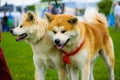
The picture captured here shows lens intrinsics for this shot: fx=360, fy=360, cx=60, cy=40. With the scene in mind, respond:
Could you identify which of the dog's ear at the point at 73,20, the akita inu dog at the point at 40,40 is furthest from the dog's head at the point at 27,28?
the dog's ear at the point at 73,20

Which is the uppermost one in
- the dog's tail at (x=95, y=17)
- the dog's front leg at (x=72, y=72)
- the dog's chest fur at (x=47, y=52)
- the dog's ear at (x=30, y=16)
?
the dog's ear at (x=30, y=16)

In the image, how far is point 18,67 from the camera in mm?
9430

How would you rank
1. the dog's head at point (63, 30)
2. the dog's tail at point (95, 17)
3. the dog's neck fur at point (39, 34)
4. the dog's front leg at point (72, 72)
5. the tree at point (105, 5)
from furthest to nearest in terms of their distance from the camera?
the tree at point (105, 5) → the dog's tail at point (95, 17) → the dog's front leg at point (72, 72) → the dog's neck fur at point (39, 34) → the dog's head at point (63, 30)

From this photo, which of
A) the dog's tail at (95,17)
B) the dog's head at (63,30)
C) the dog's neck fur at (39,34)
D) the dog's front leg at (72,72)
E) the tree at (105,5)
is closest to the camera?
the dog's head at (63,30)

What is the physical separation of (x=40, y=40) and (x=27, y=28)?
275 millimetres

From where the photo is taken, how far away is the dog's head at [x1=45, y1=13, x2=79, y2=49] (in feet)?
17.2

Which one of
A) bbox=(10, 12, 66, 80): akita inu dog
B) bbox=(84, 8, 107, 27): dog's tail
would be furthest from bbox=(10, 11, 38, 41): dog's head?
bbox=(84, 8, 107, 27): dog's tail

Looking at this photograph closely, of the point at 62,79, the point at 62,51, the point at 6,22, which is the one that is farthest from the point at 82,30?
the point at 6,22

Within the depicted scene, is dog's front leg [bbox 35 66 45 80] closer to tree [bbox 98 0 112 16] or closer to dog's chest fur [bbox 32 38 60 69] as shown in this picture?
dog's chest fur [bbox 32 38 60 69]

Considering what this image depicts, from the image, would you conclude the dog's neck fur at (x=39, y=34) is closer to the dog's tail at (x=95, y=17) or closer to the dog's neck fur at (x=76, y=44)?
the dog's neck fur at (x=76, y=44)

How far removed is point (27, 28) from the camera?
5.62 metres

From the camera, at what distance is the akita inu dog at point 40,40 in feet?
18.3

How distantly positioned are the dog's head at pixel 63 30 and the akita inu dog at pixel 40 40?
235 mm

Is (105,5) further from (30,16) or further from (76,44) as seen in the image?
(76,44)
